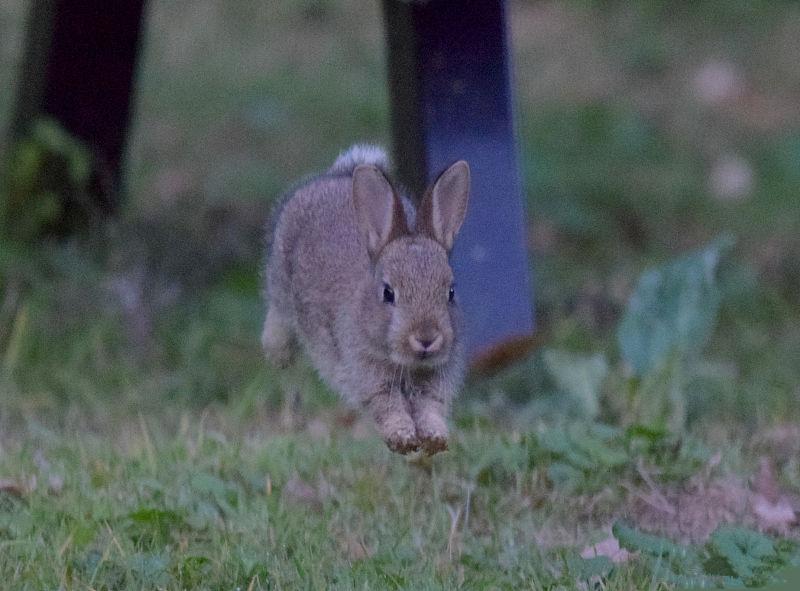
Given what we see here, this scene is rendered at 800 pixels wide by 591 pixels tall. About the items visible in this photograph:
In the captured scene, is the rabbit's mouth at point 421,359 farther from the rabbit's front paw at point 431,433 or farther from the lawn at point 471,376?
the lawn at point 471,376

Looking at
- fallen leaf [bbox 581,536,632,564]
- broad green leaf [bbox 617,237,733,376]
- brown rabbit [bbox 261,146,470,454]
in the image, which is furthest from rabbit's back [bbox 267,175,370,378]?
broad green leaf [bbox 617,237,733,376]

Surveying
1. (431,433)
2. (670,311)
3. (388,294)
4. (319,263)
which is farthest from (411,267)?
(670,311)

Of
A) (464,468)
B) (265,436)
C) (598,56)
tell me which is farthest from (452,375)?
(598,56)

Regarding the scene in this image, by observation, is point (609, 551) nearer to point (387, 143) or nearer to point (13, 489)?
point (13, 489)

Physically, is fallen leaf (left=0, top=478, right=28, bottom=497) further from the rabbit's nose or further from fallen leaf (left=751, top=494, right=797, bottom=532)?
fallen leaf (left=751, top=494, right=797, bottom=532)

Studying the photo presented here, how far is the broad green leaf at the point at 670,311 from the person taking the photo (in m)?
5.82

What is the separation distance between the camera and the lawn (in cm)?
405

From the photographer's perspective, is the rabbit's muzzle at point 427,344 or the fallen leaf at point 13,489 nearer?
the rabbit's muzzle at point 427,344

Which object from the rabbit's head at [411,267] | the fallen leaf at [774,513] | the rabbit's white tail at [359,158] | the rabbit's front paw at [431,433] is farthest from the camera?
the fallen leaf at [774,513]

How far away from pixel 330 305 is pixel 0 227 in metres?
3.33

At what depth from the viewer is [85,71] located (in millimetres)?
7195

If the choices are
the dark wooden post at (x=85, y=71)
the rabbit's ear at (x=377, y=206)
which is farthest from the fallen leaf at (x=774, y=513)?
the dark wooden post at (x=85, y=71)

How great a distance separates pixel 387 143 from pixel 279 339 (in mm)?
4747

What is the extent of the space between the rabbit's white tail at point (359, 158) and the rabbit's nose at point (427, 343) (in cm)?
57
